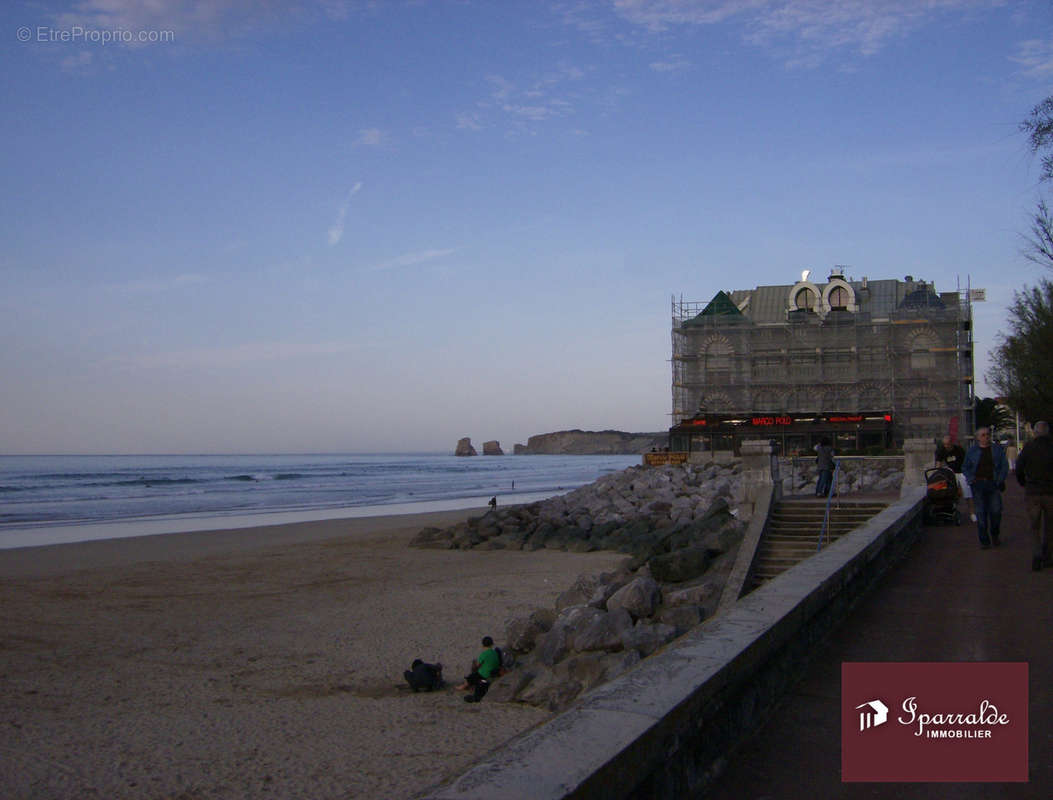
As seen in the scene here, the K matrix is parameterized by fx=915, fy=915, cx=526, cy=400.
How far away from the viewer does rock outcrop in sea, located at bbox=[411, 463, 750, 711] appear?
10.8 meters

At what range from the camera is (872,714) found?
15.3 ft

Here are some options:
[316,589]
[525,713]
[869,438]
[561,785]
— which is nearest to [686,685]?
[561,785]

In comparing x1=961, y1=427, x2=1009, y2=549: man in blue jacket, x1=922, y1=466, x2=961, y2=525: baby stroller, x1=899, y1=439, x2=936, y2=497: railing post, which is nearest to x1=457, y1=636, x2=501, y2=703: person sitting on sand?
x1=961, y1=427, x2=1009, y2=549: man in blue jacket

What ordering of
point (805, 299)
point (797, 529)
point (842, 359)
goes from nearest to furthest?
point (797, 529)
point (842, 359)
point (805, 299)

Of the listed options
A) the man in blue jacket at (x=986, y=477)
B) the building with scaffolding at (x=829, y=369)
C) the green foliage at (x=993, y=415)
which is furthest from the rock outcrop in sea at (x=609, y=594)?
the green foliage at (x=993, y=415)

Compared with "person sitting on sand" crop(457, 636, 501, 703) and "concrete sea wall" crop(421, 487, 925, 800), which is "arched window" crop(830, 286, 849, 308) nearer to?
"person sitting on sand" crop(457, 636, 501, 703)

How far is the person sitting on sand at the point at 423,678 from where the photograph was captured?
37.2 ft

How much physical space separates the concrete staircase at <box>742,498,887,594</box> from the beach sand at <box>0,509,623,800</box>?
459 centimetres

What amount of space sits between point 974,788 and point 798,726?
0.88m

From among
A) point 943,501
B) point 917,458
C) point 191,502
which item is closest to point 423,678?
point 943,501

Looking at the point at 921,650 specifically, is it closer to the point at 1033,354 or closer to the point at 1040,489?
the point at 1040,489

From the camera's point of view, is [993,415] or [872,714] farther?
[993,415]

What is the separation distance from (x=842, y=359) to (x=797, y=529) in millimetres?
49019

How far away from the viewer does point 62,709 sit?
35.1 feet
